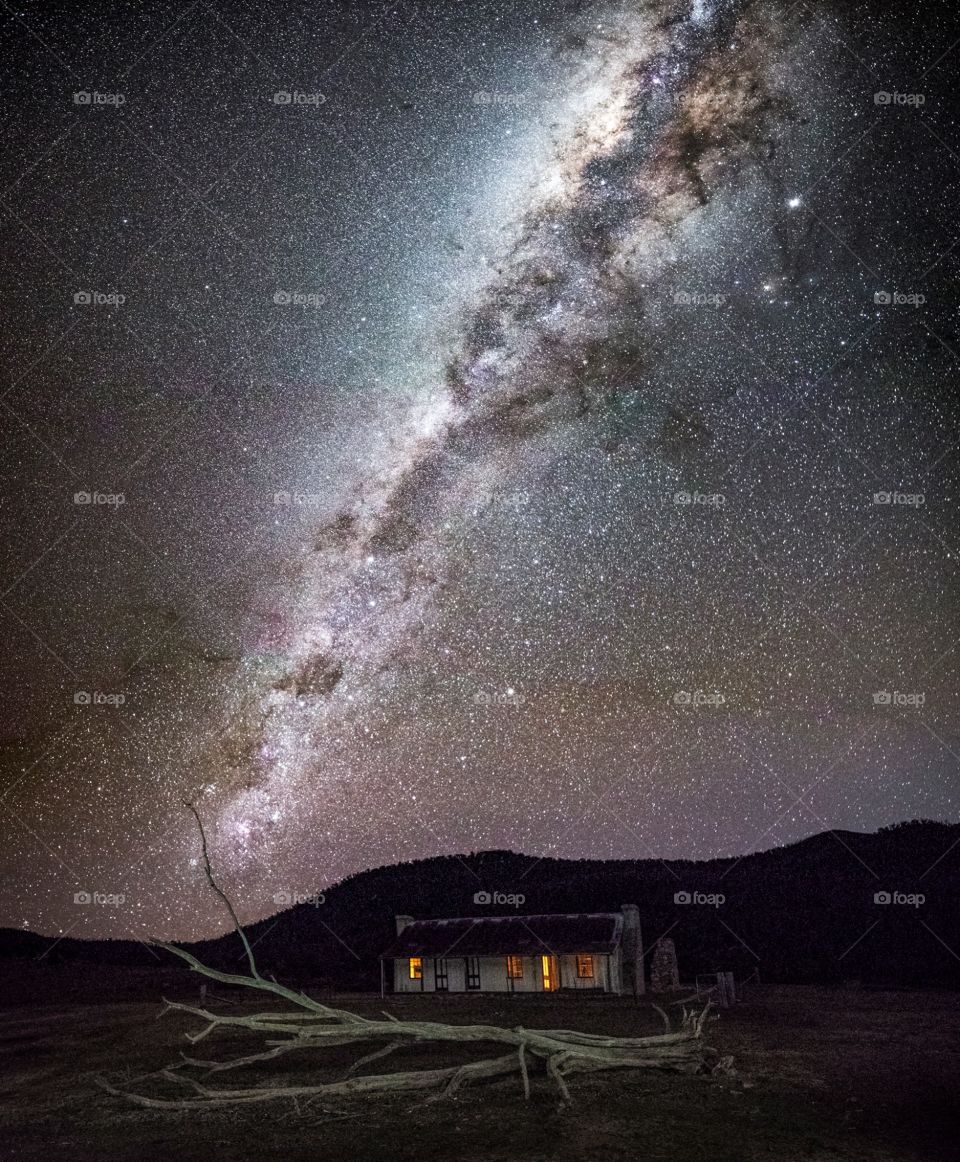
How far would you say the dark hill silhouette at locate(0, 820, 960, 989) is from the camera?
44.2 metres

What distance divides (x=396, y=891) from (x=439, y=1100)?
5667 centimetres

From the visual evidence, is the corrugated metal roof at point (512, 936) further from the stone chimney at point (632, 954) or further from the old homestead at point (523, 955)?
the stone chimney at point (632, 954)

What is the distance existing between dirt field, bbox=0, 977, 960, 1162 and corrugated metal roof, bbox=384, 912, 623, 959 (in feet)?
42.7

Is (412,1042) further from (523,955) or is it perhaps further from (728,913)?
(728,913)

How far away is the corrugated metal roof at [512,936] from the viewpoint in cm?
3266

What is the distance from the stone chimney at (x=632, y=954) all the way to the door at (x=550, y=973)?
8.19 ft

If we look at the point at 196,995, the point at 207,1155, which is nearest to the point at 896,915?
the point at 196,995

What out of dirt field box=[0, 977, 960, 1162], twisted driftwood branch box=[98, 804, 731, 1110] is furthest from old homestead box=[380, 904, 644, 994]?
twisted driftwood branch box=[98, 804, 731, 1110]

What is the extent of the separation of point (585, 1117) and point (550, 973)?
22408 millimetres

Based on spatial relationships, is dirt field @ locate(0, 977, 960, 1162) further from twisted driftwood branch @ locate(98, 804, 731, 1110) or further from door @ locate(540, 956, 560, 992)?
door @ locate(540, 956, 560, 992)

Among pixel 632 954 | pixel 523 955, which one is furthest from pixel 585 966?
pixel 523 955

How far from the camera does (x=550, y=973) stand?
108 ft

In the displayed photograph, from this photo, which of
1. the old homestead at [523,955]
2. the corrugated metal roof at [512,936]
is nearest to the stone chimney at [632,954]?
the old homestead at [523,955]

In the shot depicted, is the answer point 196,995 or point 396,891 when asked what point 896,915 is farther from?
point 196,995
